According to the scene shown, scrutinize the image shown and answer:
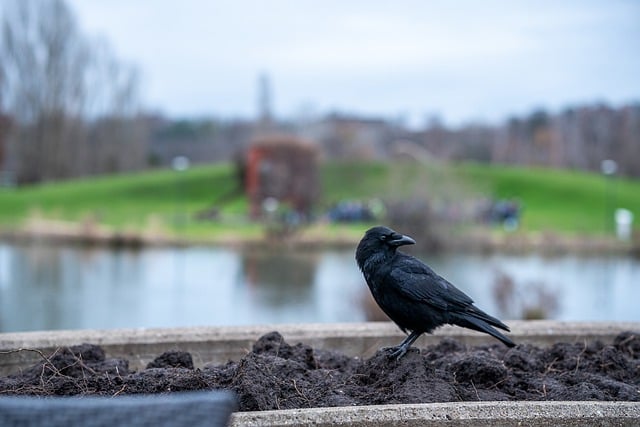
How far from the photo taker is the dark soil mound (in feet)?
15.1

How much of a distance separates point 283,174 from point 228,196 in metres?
13.2

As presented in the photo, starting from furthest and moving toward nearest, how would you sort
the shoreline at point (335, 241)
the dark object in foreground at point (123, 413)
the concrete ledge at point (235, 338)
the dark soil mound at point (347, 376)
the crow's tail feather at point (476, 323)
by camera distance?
the shoreline at point (335, 241) < the concrete ledge at point (235, 338) < the crow's tail feather at point (476, 323) < the dark soil mound at point (347, 376) < the dark object in foreground at point (123, 413)

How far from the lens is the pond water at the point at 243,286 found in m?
18.2

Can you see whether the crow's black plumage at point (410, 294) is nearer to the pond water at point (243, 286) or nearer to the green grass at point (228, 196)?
the pond water at point (243, 286)

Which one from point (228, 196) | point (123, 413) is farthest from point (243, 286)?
point (228, 196)

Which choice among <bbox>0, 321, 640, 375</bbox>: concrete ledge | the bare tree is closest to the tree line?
the bare tree

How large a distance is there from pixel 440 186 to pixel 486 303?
57.6 ft

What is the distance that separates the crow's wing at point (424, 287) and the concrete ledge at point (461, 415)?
0.96 meters

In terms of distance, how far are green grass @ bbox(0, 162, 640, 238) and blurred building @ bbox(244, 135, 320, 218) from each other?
229 centimetres

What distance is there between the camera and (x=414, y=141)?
9469 cm

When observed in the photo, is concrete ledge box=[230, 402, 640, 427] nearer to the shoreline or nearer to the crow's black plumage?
the crow's black plumage

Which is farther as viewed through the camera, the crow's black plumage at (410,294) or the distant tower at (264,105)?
the distant tower at (264,105)

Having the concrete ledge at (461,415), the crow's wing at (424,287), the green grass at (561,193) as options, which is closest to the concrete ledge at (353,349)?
the concrete ledge at (461,415)

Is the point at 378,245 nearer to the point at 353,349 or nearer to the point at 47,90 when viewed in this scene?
the point at 353,349
